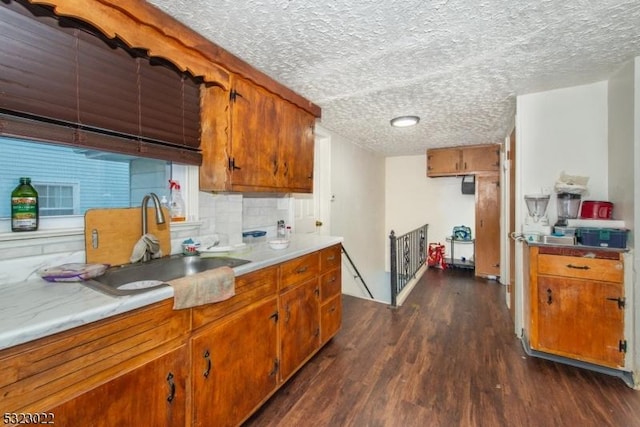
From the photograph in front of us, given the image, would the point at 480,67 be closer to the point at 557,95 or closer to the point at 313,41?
the point at 557,95

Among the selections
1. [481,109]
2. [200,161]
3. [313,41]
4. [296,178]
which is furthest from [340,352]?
[481,109]

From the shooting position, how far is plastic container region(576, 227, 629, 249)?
1986 mm

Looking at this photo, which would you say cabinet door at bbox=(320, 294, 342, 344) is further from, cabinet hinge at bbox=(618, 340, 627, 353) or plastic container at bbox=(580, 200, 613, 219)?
plastic container at bbox=(580, 200, 613, 219)

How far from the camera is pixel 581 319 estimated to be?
209 centimetres

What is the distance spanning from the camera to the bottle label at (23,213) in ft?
4.03

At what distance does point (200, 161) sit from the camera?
1.94 metres

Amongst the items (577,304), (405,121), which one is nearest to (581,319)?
(577,304)

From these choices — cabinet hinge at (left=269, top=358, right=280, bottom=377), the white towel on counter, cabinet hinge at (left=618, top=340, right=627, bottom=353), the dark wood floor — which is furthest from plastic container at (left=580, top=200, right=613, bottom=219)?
the white towel on counter

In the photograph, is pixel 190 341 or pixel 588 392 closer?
pixel 190 341

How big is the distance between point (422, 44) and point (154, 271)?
2102 millimetres

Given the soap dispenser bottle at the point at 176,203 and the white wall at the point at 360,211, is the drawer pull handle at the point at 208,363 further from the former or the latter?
the white wall at the point at 360,211

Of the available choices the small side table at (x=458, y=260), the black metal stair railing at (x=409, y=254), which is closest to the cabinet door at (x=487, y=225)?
the small side table at (x=458, y=260)

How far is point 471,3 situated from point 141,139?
1861mm

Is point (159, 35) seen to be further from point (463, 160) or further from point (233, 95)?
point (463, 160)
